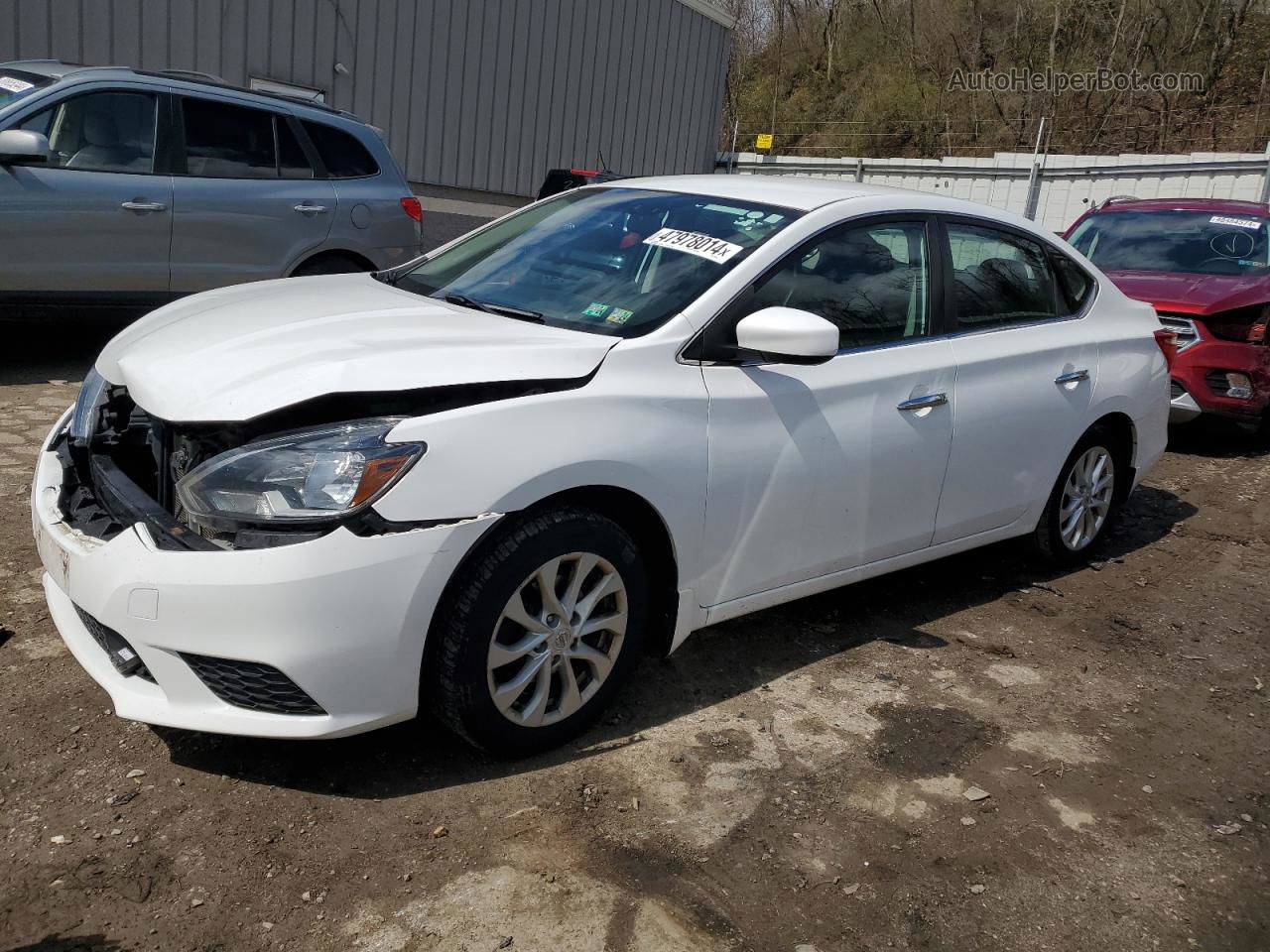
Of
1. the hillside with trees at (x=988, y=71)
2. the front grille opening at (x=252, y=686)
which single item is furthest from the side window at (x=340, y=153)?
the hillside with trees at (x=988, y=71)

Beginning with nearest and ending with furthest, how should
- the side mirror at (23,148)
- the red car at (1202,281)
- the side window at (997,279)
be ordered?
the side window at (997,279)
the side mirror at (23,148)
the red car at (1202,281)

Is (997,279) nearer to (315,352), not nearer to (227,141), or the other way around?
(315,352)

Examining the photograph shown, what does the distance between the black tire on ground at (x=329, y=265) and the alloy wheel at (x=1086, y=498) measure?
15.6 ft

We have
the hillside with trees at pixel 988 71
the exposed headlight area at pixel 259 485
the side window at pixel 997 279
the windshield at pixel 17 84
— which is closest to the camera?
the exposed headlight area at pixel 259 485

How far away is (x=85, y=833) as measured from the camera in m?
2.64

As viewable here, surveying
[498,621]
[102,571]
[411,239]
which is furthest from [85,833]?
[411,239]

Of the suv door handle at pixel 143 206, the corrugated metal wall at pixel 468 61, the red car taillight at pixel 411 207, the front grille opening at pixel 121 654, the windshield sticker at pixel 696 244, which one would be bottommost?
the front grille opening at pixel 121 654

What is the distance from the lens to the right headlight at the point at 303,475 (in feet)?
8.63

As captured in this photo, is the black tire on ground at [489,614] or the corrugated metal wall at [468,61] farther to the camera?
the corrugated metal wall at [468,61]

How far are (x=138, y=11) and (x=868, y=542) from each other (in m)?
10.2

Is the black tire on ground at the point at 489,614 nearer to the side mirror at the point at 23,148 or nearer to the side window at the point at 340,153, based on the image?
the side mirror at the point at 23,148

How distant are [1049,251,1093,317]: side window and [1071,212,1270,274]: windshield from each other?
398 cm

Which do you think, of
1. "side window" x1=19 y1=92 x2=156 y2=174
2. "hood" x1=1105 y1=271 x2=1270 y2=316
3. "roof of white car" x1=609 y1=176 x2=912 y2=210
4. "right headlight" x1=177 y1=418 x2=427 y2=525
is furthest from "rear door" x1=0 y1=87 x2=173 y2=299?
"hood" x1=1105 y1=271 x2=1270 y2=316

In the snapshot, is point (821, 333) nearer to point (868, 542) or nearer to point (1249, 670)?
point (868, 542)
